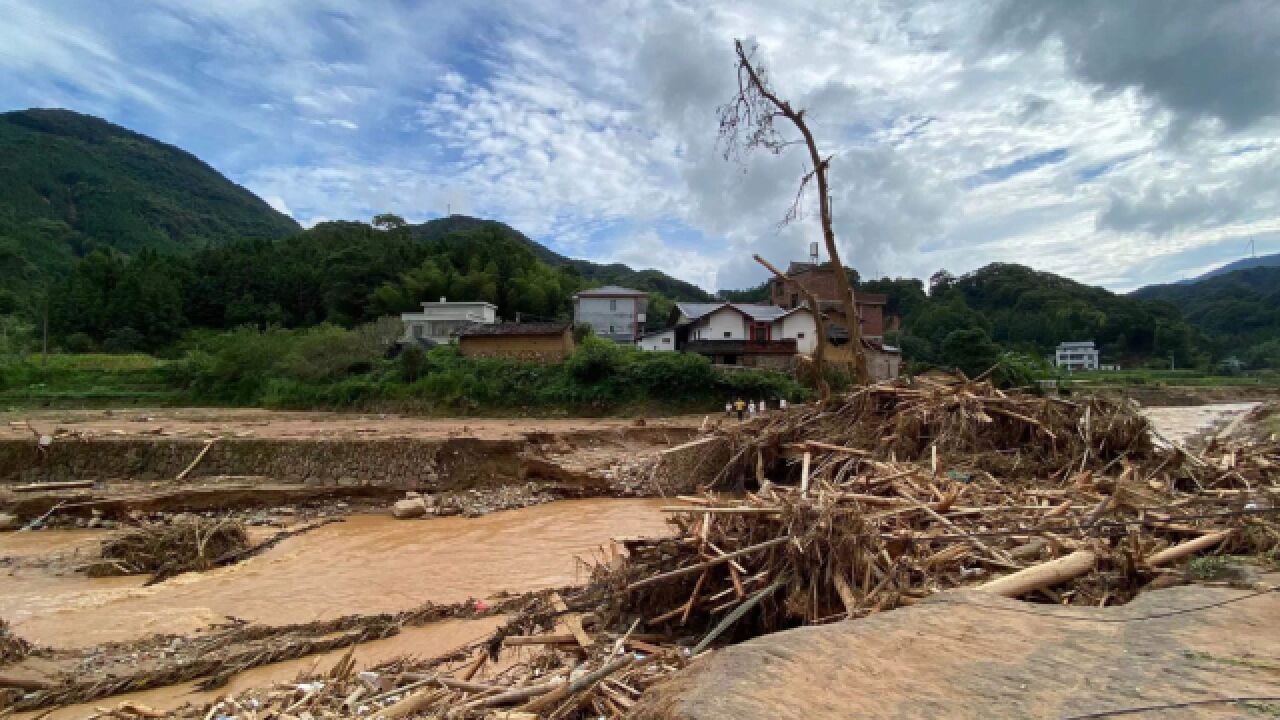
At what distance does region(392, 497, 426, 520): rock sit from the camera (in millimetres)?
13922

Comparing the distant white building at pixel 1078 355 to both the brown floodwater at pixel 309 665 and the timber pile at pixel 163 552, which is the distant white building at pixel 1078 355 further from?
the timber pile at pixel 163 552

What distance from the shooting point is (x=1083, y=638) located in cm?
314

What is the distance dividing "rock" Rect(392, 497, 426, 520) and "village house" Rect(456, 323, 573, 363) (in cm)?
2004

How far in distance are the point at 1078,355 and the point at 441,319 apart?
56426 millimetres

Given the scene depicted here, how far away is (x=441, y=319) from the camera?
41.4 metres

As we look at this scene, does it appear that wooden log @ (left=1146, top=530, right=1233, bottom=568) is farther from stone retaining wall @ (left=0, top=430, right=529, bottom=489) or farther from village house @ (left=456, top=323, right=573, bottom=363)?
village house @ (left=456, top=323, right=573, bottom=363)

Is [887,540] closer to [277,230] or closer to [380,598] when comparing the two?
[380,598]

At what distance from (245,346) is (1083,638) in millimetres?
40544

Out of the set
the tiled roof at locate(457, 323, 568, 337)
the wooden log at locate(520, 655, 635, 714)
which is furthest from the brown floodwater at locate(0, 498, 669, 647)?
the tiled roof at locate(457, 323, 568, 337)

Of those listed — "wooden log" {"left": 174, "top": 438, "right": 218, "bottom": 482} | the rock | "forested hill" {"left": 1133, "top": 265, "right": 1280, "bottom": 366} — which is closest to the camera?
the rock

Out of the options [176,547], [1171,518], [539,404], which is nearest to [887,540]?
[1171,518]

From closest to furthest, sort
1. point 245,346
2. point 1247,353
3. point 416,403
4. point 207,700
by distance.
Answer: point 207,700 < point 416,403 < point 245,346 < point 1247,353

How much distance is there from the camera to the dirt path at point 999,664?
2.52 metres

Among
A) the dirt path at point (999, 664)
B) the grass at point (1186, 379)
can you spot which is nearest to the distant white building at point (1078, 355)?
the grass at point (1186, 379)
